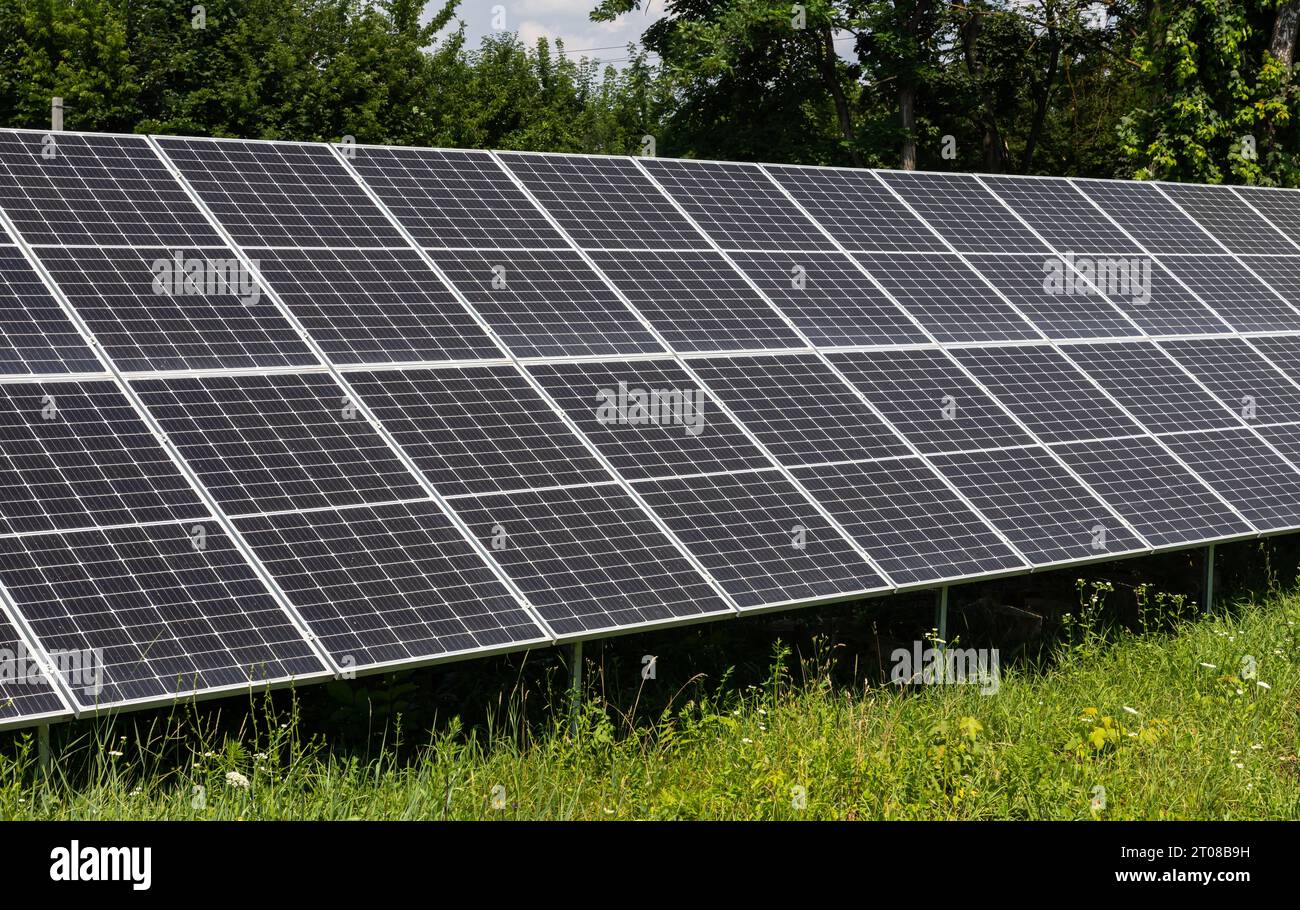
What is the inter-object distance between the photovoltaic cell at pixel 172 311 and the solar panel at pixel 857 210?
715 cm

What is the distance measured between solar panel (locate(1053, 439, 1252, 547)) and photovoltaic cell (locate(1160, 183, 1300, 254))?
725 centimetres

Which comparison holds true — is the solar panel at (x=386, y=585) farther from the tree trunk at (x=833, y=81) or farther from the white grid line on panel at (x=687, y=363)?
the tree trunk at (x=833, y=81)

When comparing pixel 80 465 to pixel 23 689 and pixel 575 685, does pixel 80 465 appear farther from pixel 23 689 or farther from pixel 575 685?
pixel 575 685

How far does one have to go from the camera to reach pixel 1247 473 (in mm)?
14242

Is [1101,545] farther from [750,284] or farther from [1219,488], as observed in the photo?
[750,284]

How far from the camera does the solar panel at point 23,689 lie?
7.43 meters

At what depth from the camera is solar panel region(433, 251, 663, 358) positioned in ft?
39.7

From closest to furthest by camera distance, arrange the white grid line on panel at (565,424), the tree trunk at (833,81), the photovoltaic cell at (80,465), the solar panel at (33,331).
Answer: the photovoltaic cell at (80,465) < the solar panel at (33,331) < the white grid line on panel at (565,424) < the tree trunk at (833,81)

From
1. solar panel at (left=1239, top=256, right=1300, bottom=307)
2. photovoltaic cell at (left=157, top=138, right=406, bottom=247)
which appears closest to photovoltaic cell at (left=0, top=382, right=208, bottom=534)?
photovoltaic cell at (left=157, top=138, right=406, bottom=247)

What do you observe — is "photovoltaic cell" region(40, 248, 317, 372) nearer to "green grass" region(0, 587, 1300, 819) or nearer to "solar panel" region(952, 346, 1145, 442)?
"green grass" region(0, 587, 1300, 819)

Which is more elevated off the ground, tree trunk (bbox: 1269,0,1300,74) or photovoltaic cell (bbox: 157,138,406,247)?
tree trunk (bbox: 1269,0,1300,74)

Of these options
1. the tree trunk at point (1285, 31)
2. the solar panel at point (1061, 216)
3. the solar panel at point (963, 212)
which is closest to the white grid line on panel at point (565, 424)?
the solar panel at point (963, 212)
